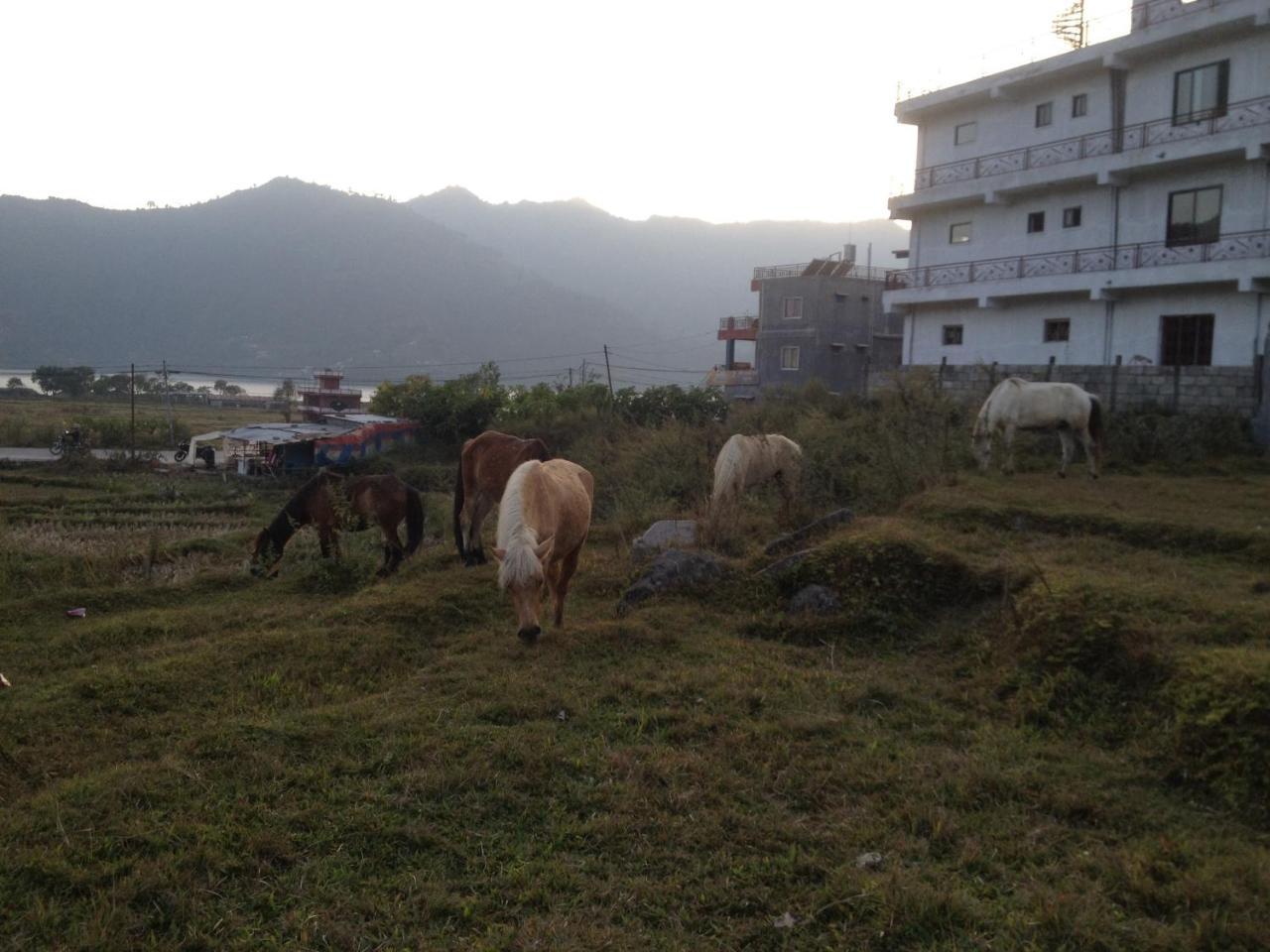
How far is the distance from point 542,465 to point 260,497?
18256mm

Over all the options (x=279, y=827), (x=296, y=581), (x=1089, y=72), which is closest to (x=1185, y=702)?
(x=279, y=827)

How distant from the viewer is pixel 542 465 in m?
8.84

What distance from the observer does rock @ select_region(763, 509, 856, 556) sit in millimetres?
10203

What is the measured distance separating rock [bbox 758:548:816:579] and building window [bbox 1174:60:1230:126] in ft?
68.5

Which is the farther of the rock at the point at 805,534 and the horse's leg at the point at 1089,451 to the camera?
the horse's leg at the point at 1089,451

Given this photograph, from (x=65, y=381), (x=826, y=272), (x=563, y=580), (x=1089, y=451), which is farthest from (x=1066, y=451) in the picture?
(x=65, y=381)

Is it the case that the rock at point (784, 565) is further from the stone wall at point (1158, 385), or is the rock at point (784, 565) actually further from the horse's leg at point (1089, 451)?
the stone wall at point (1158, 385)

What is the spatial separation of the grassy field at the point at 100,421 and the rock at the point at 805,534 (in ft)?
101

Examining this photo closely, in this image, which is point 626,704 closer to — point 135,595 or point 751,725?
point 751,725

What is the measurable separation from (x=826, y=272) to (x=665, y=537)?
3879 centimetres

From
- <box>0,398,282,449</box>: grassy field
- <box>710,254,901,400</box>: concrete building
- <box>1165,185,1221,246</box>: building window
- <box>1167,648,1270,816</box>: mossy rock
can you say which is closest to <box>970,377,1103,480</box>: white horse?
<box>1167,648,1270,816</box>: mossy rock

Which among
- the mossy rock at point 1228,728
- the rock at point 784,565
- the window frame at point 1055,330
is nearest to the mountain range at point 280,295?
the window frame at point 1055,330

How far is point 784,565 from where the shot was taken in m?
9.29

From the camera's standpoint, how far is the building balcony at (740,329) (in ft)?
180
